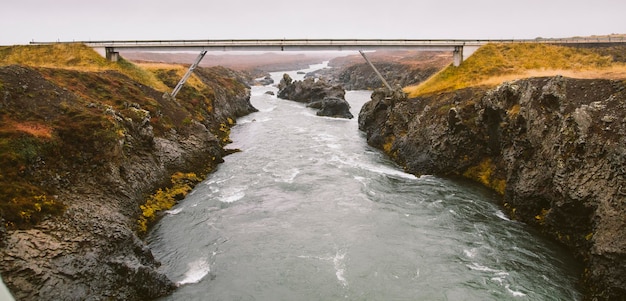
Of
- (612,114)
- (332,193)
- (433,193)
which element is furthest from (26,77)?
(612,114)

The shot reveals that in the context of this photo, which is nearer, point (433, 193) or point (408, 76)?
point (433, 193)

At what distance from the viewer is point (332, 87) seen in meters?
107

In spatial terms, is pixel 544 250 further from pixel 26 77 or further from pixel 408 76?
pixel 408 76

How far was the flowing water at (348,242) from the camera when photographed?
2555 centimetres

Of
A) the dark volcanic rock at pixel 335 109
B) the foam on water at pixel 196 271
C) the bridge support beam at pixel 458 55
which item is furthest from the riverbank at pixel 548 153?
the dark volcanic rock at pixel 335 109

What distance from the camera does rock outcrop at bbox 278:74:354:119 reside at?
89.0 m

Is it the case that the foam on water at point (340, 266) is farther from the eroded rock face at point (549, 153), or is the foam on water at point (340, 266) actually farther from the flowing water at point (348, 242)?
the eroded rock face at point (549, 153)

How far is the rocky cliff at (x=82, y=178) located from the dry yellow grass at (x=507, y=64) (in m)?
36.1

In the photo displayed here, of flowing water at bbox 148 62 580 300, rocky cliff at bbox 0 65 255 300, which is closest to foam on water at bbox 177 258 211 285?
flowing water at bbox 148 62 580 300

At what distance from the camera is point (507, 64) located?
6234cm

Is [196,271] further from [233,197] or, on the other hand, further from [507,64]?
[507,64]

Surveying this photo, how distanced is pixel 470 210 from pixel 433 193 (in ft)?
15.6

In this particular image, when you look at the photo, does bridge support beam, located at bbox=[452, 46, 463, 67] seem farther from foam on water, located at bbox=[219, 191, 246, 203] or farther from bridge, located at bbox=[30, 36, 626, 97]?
foam on water, located at bbox=[219, 191, 246, 203]

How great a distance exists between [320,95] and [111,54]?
168 feet
